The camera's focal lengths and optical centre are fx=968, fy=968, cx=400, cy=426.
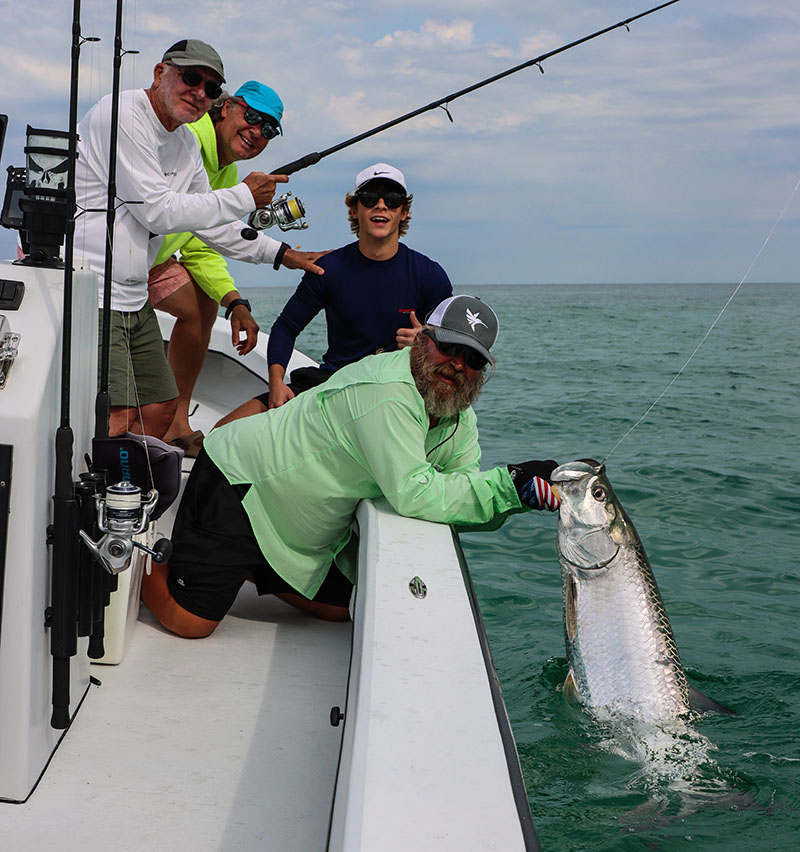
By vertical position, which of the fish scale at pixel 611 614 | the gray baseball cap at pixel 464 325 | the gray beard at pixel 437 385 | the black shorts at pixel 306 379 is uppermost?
the gray baseball cap at pixel 464 325

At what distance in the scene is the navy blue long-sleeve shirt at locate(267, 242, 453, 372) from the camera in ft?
12.4

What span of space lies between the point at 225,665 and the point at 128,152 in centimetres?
169

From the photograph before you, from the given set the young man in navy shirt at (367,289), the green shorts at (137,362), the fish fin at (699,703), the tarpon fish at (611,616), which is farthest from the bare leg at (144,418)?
the fish fin at (699,703)

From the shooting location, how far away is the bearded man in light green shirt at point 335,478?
2.67m

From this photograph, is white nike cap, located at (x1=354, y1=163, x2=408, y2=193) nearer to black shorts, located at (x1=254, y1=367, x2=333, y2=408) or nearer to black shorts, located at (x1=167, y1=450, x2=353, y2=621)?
black shorts, located at (x1=254, y1=367, x2=333, y2=408)

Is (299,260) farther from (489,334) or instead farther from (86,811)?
(86,811)

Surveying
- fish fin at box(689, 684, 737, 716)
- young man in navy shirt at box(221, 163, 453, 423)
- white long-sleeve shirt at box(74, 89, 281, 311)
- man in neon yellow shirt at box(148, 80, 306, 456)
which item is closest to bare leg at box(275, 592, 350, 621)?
young man in navy shirt at box(221, 163, 453, 423)

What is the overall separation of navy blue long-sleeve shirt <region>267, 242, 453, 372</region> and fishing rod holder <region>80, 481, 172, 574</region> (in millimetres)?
1901

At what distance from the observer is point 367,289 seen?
12.4ft

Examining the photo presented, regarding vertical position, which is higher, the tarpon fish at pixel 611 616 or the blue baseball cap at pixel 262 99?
the blue baseball cap at pixel 262 99

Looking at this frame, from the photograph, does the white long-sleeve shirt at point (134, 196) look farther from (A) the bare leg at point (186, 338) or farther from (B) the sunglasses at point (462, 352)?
(B) the sunglasses at point (462, 352)

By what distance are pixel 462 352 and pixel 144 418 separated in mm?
1570

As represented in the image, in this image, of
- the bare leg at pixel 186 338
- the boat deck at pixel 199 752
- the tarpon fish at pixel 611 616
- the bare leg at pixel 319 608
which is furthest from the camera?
the bare leg at pixel 186 338

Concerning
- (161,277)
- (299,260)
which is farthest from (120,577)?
(161,277)
